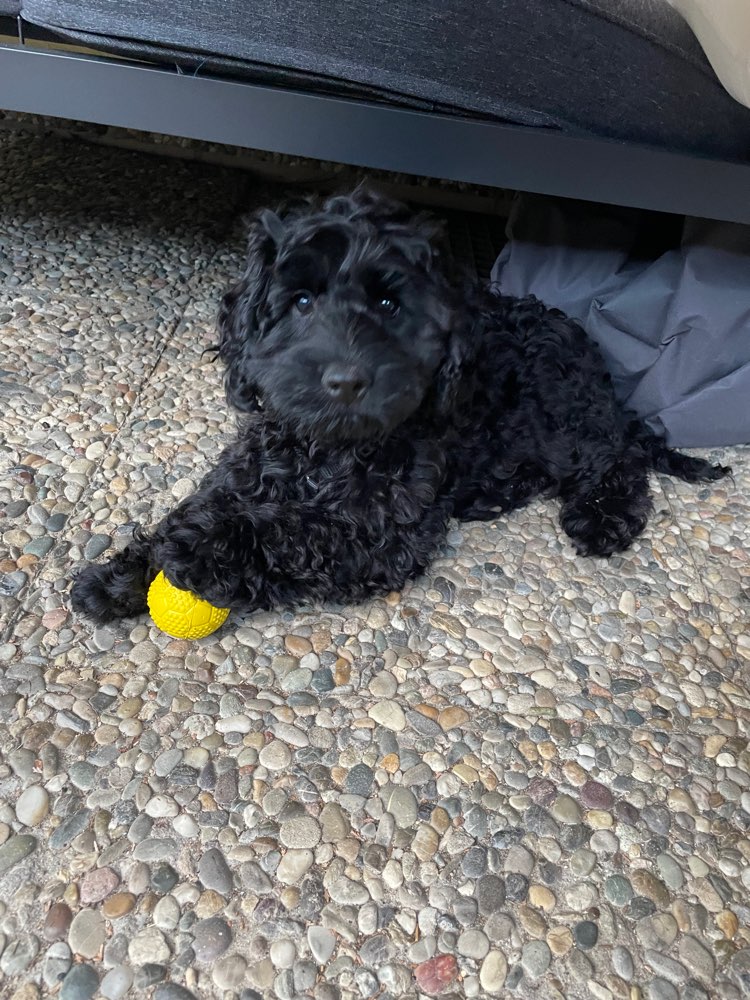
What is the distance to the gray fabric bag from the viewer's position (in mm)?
2418

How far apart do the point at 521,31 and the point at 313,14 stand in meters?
0.53

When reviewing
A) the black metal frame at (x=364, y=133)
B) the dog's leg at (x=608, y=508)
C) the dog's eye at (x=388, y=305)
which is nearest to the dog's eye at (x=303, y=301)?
the dog's eye at (x=388, y=305)

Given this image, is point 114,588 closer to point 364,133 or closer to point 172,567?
point 172,567

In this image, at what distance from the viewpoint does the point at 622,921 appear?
1.37 metres

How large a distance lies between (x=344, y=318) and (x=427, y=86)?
0.86m

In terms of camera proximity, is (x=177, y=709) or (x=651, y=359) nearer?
(x=177, y=709)

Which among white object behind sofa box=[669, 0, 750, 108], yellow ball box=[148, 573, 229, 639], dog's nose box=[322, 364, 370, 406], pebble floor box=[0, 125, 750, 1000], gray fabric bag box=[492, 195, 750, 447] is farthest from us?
gray fabric bag box=[492, 195, 750, 447]

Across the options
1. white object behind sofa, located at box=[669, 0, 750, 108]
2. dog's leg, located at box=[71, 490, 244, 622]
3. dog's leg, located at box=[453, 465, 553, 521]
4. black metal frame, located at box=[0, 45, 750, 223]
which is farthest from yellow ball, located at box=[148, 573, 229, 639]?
white object behind sofa, located at box=[669, 0, 750, 108]

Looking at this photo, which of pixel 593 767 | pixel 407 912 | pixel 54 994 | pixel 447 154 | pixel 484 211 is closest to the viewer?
pixel 54 994

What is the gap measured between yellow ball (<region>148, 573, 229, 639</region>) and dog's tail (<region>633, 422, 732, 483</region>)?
149 centimetres

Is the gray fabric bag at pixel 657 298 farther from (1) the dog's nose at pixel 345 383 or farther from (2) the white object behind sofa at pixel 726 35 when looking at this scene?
(1) the dog's nose at pixel 345 383

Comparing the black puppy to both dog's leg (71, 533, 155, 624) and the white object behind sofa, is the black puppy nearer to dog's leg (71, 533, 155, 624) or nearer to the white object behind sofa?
dog's leg (71, 533, 155, 624)

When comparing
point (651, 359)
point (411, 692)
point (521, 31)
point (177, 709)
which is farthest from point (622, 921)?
point (521, 31)

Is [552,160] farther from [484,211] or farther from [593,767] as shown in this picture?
[484,211]
